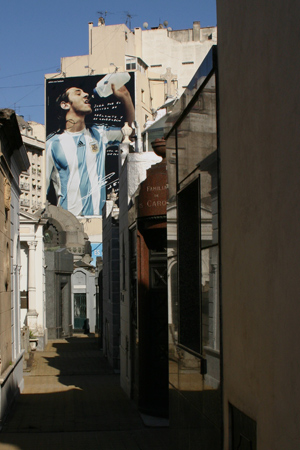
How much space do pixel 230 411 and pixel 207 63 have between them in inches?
137

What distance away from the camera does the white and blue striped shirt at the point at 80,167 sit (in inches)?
3024

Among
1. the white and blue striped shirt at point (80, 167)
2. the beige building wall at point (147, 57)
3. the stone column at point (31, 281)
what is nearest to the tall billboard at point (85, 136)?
the white and blue striped shirt at point (80, 167)

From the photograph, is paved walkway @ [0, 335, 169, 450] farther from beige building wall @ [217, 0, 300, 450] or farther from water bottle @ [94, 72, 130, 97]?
water bottle @ [94, 72, 130, 97]

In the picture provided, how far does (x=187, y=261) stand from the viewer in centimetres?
888

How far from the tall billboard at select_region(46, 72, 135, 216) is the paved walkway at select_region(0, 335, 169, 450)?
5147cm

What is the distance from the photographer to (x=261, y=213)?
5.30 m

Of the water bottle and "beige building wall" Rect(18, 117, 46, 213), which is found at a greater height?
the water bottle

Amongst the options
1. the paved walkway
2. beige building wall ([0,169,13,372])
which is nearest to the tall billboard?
the paved walkway

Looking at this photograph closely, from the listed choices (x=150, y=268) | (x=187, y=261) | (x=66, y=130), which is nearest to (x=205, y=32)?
(x=66, y=130)

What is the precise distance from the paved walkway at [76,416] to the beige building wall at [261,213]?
816 centimetres

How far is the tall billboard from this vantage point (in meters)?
76.9

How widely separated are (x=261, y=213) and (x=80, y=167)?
7338cm

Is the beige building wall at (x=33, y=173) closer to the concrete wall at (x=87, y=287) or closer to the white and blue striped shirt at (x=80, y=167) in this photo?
the white and blue striped shirt at (x=80, y=167)

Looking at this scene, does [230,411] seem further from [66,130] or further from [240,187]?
[66,130]
